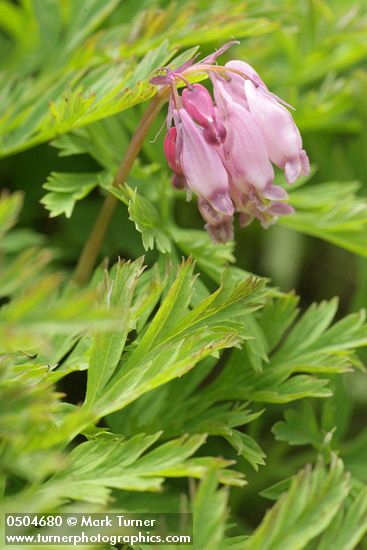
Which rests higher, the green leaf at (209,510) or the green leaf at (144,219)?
the green leaf at (144,219)

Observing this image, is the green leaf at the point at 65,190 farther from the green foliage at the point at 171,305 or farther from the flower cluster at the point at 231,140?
the flower cluster at the point at 231,140

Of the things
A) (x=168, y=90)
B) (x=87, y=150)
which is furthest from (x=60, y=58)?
(x=168, y=90)

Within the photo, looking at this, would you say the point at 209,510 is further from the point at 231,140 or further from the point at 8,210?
the point at 231,140

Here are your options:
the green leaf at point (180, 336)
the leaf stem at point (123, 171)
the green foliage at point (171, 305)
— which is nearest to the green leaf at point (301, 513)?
the green foliage at point (171, 305)

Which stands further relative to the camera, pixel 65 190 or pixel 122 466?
pixel 65 190

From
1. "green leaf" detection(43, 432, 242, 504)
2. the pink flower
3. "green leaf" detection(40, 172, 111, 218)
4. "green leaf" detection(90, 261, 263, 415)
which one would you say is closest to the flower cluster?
the pink flower

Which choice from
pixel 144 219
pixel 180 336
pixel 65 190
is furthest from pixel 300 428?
pixel 65 190
